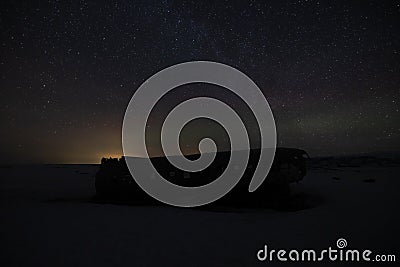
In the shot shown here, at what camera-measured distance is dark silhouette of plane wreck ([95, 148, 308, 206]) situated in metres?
11.4

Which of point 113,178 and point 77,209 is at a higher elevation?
point 113,178

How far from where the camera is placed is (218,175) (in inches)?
495

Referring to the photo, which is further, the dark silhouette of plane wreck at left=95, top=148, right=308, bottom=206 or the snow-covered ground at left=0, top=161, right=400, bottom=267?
the dark silhouette of plane wreck at left=95, top=148, right=308, bottom=206

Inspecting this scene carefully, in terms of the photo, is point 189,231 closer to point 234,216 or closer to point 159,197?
point 234,216

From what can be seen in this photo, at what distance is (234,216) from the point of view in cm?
901

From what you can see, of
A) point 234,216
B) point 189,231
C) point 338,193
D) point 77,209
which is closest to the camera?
point 189,231

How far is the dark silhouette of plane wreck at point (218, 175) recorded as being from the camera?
37.5ft

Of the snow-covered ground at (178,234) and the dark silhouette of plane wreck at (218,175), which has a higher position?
the dark silhouette of plane wreck at (218,175)

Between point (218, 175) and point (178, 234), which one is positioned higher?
point (218, 175)

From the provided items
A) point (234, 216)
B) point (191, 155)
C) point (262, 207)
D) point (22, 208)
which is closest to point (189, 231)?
point (234, 216)

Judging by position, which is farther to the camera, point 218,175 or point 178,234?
point 218,175

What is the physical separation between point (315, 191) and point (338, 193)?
1189 millimetres

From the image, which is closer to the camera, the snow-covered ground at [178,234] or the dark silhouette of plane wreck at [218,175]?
the snow-covered ground at [178,234]

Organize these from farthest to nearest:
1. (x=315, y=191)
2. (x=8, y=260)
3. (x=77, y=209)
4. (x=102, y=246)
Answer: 1. (x=315, y=191)
2. (x=77, y=209)
3. (x=102, y=246)
4. (x=8, y=260)
